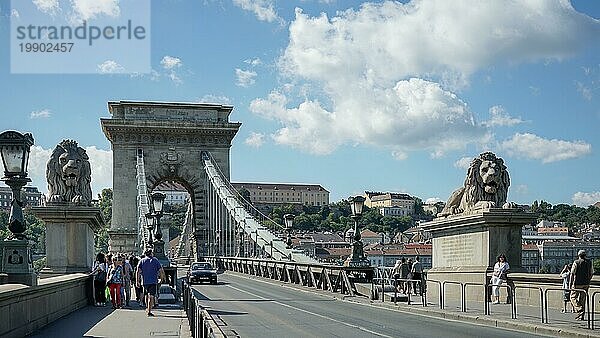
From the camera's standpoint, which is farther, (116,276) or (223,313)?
(223,313)

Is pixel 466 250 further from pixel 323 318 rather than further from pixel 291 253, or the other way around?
pixel 291 253

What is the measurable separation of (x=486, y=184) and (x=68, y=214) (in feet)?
39.4

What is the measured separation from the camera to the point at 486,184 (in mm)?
26234

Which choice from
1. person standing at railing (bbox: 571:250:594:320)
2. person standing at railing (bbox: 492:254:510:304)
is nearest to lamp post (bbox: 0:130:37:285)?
person standing at railing (bbox: 571:250:594:320)

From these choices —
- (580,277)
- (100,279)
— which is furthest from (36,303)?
(580,277)

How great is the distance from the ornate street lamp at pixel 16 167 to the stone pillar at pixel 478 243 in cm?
1406

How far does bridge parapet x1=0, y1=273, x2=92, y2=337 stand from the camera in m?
13.1

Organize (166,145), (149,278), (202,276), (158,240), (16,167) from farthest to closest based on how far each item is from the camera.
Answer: (166,145) < (202,276) < (158,240) < (149,278) < (16,167)

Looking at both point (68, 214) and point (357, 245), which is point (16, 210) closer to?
point (68, 214)

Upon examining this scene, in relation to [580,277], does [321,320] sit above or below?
below

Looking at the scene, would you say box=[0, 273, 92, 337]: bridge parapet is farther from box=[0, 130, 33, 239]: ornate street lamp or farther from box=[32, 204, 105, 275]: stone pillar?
box=[32, 204, 105, 275]: stone pillar

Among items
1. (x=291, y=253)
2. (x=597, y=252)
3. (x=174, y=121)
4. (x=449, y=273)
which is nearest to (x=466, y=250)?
(x=449, y=273)

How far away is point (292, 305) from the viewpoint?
91.7ft

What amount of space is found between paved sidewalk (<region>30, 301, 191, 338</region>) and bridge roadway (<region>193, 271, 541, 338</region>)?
1.46 meters
